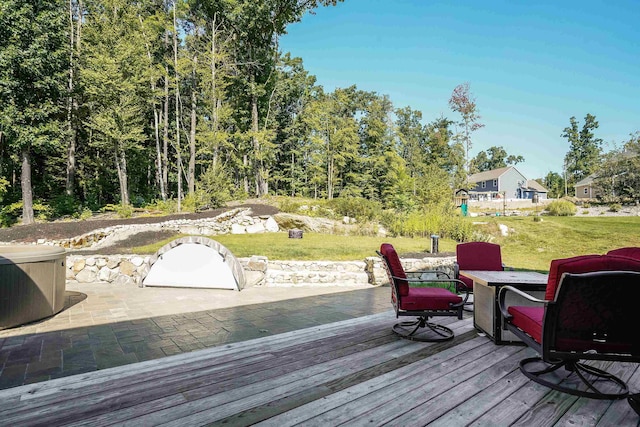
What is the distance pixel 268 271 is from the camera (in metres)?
6.71

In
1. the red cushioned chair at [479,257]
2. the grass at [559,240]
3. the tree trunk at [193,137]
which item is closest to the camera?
the red cushioned chair at [479,257]

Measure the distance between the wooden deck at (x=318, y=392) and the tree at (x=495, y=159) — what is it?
65.8 meters

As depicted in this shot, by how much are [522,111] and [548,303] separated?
20974 millimetres

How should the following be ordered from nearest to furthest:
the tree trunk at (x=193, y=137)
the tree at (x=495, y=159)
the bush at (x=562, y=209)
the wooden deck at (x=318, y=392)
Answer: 1. the wooden deck at (x=318, y=392)
2. the tree trunk at (x=193, y=137)
3. the bush at (x=562, y=209)
4. the tree at (x=495, y=159)

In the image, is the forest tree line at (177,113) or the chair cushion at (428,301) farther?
the forest tree line at (177,113)

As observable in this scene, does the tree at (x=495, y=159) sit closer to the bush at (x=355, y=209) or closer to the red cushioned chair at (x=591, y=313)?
the bush at (x=355, y=209)

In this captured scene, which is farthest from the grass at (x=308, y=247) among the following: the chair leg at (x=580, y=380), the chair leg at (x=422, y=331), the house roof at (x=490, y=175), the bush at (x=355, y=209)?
the house roof at (x=490, y=175)

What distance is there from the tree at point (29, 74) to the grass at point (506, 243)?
8494 mm

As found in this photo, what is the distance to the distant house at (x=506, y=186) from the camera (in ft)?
132

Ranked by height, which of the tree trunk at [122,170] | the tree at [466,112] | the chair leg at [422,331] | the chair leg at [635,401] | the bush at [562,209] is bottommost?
the chair leg at [422,331]

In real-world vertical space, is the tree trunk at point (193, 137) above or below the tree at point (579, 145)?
below

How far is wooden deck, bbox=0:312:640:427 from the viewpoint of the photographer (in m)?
1.84

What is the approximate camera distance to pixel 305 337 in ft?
10.7

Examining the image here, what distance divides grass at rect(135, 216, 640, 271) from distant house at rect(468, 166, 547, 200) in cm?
2576
